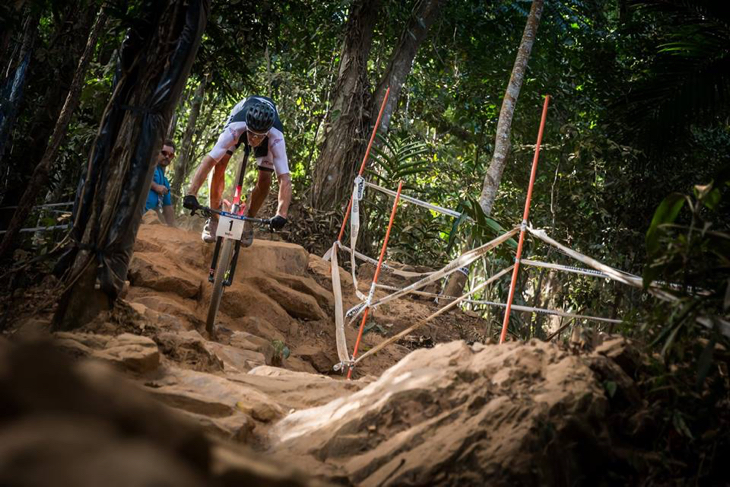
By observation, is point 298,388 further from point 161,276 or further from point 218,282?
point 161,276

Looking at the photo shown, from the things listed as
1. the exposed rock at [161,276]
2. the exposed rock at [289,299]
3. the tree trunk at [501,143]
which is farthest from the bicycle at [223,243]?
the tree trunk at [501,143]

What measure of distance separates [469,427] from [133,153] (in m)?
2.45

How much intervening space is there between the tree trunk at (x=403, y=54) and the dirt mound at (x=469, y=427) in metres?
7.59

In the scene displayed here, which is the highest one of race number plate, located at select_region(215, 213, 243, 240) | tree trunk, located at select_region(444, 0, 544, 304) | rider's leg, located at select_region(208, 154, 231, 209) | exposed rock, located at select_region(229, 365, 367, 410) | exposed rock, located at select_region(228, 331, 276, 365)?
tree trunk, located at select_region(444, 0, 544, 304)

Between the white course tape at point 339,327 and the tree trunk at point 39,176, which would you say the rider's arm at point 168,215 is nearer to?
the white course tape at point 339,327

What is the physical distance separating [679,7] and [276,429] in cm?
533

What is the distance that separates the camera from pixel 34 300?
13.1 ft

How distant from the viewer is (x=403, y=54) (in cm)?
1053

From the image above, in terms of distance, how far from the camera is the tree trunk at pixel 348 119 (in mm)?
9945

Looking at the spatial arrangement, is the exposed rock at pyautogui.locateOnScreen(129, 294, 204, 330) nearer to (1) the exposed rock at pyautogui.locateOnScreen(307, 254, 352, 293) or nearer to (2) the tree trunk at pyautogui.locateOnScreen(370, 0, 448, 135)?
(1) the exposed rock at pyautogui.locateOnScreen(307, 254, 352, 293)

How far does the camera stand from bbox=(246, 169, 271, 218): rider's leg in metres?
6.66

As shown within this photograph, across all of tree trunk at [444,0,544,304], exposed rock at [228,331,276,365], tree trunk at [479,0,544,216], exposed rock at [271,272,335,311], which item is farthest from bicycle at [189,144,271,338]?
tree trunk at [479,0,544,216]

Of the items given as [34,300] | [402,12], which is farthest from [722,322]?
[402,12]

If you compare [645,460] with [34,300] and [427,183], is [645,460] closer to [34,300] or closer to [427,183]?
[34,300]
